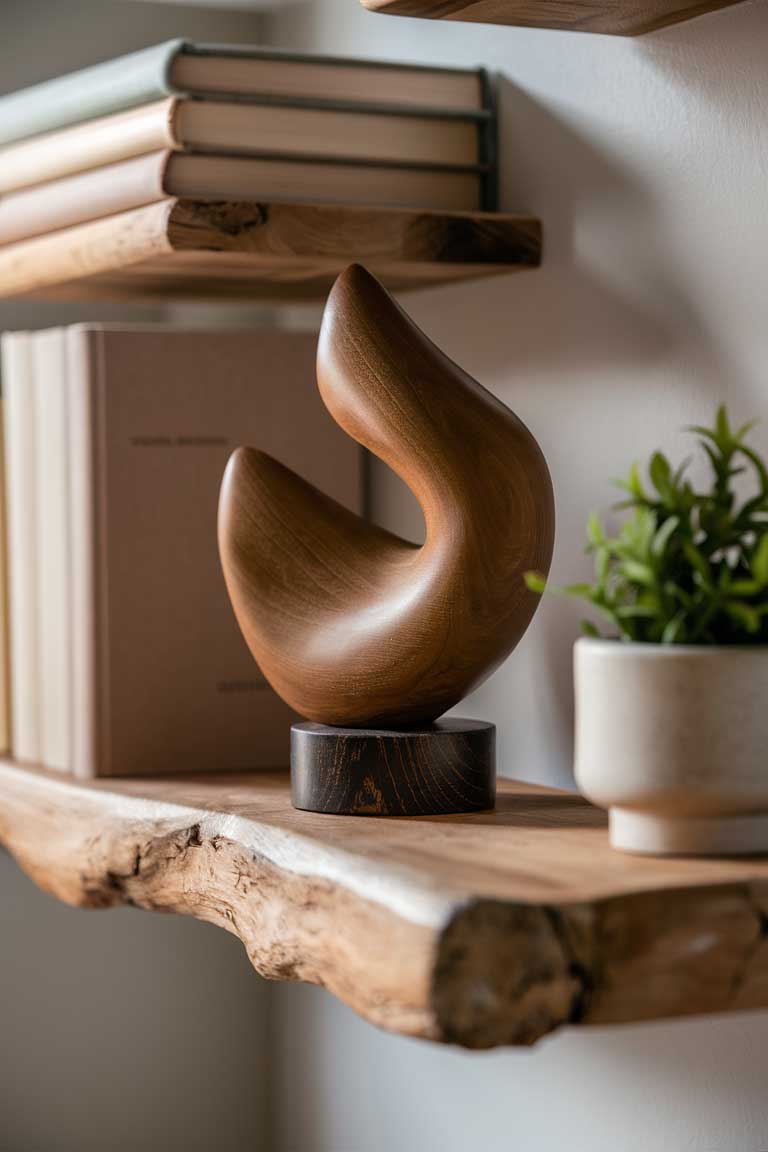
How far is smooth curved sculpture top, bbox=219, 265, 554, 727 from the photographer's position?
31.1 inches

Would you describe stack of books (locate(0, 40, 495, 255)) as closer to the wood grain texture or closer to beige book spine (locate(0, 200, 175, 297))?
beige book spine (locate(0, 200, 175, 297))

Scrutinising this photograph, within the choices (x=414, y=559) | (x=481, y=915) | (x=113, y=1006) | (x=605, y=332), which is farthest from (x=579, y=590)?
(x=113, y=1006)

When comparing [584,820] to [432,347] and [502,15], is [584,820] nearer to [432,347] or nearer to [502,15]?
[432,347]

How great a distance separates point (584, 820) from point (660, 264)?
0.30 meters

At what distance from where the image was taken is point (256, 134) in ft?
3.05

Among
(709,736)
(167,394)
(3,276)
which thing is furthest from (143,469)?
(709,736)

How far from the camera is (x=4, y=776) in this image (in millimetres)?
1129

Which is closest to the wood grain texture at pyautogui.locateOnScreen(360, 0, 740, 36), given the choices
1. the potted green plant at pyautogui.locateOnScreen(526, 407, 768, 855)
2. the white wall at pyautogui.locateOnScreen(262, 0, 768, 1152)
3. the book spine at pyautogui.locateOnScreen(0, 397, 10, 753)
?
the white wall at pyautogui.locateOnScreen(262, 0, 768, 1152)

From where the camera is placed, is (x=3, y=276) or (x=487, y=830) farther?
(x=3, y=276)

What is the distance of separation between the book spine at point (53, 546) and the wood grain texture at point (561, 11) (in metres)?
0.39

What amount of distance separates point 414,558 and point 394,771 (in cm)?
12

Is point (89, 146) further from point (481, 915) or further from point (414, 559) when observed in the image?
point (481, 915)

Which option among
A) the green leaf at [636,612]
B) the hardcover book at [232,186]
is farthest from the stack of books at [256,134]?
the green leaf at [636,612]

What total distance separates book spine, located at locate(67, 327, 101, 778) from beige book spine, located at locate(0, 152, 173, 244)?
0.07m
